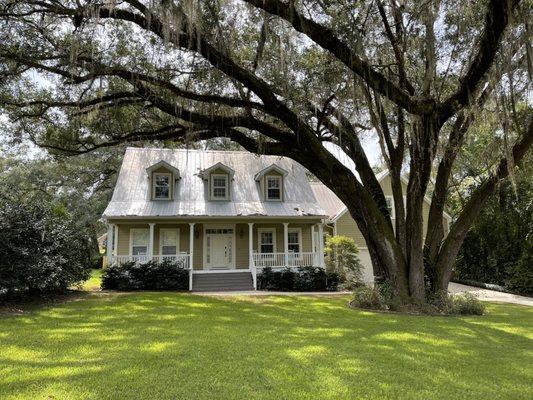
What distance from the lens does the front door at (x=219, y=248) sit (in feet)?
63.5

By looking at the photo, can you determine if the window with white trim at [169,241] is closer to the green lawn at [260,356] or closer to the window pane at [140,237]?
the window pane at [140,237]

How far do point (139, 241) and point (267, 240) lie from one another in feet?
19.8

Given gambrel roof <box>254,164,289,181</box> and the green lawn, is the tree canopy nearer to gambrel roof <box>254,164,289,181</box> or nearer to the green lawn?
the green lawn

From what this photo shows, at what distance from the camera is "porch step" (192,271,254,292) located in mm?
17125

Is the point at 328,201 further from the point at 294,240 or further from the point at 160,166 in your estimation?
the point at 160,166

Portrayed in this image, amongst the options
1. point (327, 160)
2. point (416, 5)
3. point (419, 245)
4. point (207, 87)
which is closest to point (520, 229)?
point (419, 245)

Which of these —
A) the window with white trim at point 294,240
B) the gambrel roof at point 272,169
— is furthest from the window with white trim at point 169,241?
the window with white trim at point 294,240

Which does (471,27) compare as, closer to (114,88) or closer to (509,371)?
(509,371)

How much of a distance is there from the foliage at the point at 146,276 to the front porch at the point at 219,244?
92 cm

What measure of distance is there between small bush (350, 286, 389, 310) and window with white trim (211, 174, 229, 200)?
9.90m

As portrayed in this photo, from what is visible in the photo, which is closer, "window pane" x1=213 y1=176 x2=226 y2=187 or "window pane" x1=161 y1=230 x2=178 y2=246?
"window pane" x1=161 y1=230 x2=178 y2=246

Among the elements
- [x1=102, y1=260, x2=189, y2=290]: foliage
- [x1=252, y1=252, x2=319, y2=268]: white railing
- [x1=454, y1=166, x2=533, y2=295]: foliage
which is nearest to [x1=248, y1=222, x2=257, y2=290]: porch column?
[x1=252, y1=252, x2=319, y2=268]: white railing

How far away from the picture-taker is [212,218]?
18250 mm

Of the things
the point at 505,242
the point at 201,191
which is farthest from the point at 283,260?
the point at 505,242
